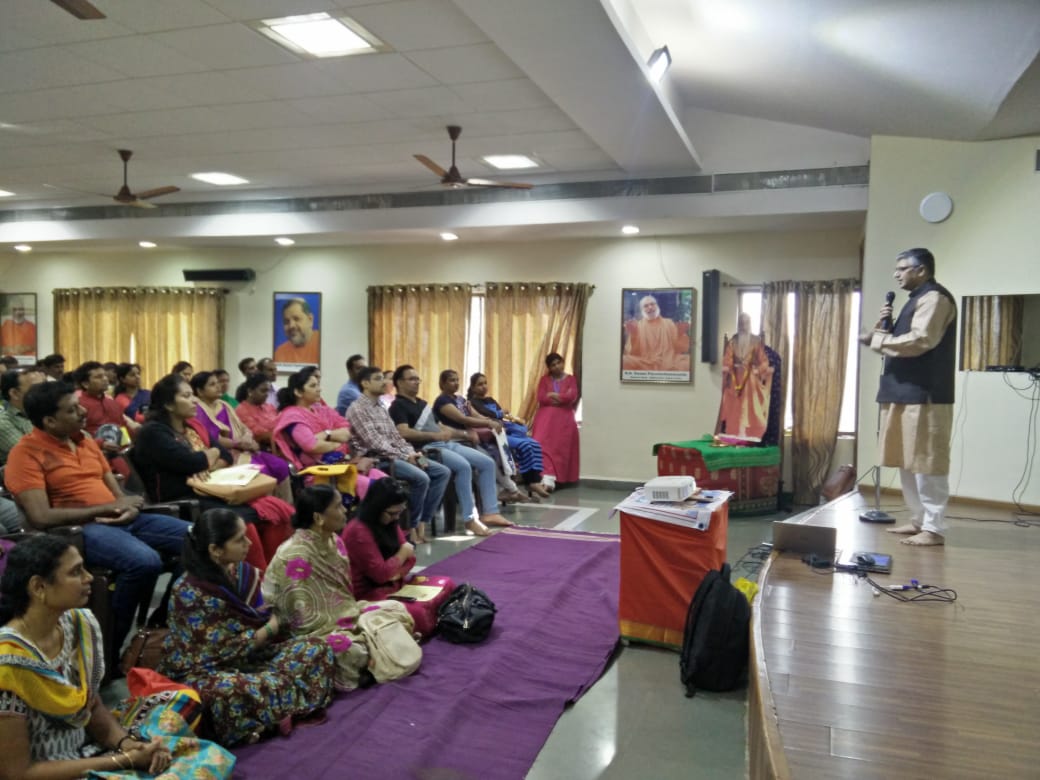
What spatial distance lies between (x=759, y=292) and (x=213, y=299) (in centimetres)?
640

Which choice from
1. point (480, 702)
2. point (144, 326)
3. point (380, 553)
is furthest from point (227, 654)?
point (144, 326)

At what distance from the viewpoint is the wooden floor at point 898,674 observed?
1.90 meters

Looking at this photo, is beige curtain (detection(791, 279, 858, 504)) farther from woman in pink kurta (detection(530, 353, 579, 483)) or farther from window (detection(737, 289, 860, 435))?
woman in pink kurta (detection(530, 353, 579, 483))

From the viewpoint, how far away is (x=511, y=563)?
4.93m

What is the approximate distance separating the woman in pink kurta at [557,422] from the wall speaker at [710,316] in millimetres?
1351

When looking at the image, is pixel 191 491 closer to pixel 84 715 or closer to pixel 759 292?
pixel 84 715

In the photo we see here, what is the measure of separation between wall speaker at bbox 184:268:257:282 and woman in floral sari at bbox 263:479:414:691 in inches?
271

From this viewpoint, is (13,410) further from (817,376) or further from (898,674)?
(817,376)

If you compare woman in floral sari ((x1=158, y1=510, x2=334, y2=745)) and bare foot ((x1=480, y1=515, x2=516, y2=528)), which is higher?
woman in floral sari ((x1=158, y1=510, x2=334, y2=745))

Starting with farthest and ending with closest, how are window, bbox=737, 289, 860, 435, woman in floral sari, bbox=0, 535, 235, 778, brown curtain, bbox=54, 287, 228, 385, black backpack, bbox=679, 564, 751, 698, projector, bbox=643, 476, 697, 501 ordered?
brown curtain, bbox=54, 287, 228, 385 → window, bbox=737, 289, 860, 435 → projector, bbox=643, 476, 697, 501 → black backpack, bbox=679, 564, 751, 698 → woman in floral sari, bbox=0, 535, 235, 778

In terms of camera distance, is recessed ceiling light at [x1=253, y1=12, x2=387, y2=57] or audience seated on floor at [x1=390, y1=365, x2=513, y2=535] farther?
audience seated on floor at [x1=390, y1=365, x2=513, y2=535]

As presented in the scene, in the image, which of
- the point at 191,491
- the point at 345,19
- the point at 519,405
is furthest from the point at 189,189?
the point at 191,491

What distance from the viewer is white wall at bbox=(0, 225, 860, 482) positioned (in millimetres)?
7465

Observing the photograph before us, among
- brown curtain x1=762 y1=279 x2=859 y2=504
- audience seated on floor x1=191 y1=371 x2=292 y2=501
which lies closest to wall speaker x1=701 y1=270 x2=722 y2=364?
brown curtain x1=762 y1=279 x2=859 y2=504
